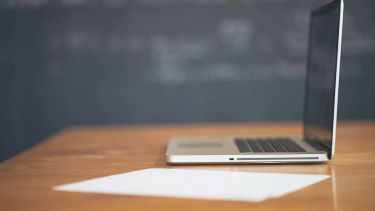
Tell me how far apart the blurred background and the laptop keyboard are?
192 cm

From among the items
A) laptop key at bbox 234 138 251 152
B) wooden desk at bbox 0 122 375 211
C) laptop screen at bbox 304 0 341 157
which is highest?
laptop screen at bbox 304 0 341 157

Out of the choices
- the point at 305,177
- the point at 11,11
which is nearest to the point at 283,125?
the point at 305,177

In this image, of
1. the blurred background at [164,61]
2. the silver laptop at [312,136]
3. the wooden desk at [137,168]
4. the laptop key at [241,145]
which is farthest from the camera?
the blurred background at [164,61]

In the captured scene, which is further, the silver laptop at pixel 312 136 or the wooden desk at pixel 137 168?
the silver laptop at pixel 312 136

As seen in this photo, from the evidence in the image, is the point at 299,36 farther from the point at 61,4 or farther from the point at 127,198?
the point at 127,198

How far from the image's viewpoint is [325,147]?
154cm

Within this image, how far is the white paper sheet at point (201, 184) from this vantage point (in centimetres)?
112

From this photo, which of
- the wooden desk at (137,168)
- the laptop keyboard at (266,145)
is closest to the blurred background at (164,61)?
the wooden desk at (137,168)

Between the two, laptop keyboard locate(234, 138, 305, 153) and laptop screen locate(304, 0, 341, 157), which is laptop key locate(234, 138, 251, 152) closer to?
laptop keyboard locate(234, 138, 305, 153)

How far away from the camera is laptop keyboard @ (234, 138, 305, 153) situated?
1536 mm

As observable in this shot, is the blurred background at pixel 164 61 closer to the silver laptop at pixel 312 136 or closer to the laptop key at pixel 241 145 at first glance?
the silver laptop at pixel 312 136

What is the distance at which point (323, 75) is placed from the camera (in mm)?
1644

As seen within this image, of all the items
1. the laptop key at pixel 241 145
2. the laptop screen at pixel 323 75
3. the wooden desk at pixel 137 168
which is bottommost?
the wooden desk at pixel 137 168

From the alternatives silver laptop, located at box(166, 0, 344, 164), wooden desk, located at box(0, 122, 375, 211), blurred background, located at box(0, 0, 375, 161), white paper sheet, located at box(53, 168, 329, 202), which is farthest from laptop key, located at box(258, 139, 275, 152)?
blurred background, located at box(0, 0, 375, 161)
